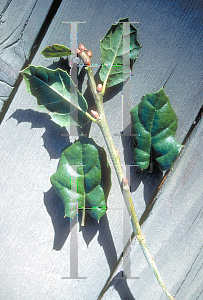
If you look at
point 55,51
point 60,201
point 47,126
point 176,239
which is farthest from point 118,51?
point 176,239

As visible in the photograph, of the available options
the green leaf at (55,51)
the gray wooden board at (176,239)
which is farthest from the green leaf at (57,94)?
the gray wooden board at (176,239)

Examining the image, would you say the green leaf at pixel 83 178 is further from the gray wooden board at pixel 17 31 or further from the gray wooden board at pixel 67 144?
the gray wooden board at pixel 17 31

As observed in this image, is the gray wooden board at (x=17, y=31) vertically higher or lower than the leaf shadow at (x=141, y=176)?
higher

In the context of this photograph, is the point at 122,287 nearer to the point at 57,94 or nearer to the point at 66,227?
the point at 66,227

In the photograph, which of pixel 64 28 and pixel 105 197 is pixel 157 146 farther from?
pixel 64 28

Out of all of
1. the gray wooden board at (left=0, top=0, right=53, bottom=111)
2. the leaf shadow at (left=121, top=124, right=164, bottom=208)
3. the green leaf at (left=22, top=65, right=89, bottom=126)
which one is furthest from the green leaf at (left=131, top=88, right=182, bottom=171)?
the gray wooden board at (left=0, top=0, right=53, bottom=111)

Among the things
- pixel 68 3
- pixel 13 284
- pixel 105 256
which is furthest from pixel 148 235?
pixel 68 3
